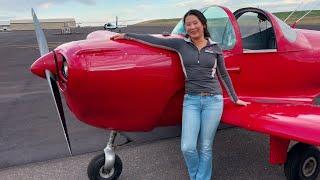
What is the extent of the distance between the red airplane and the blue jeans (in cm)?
31

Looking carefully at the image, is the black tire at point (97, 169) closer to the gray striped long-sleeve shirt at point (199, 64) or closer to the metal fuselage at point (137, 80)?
the metal fuselage at point (137, 80)

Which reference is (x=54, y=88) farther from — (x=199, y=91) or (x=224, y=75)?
(x=224, y=75)

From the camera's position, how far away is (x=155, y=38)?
11.9ft

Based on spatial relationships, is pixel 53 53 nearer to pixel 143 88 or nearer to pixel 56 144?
pixel 143 88

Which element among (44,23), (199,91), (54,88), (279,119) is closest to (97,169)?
(54,88)

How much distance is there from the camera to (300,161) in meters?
3.93

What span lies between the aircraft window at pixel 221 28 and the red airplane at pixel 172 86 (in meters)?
0.01

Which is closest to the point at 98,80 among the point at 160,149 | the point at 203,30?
the point at 203,30

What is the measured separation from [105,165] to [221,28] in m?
1.86

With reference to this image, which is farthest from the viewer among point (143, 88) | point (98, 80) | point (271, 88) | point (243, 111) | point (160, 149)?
point (160, 149)

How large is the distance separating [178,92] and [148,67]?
414mm

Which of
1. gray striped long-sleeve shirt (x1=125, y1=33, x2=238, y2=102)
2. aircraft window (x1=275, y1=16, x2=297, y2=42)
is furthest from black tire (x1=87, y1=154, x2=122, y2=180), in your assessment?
aircraft window (x1=275, y1=16, x2=297, y2=42)

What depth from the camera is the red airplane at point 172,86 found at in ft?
11.1

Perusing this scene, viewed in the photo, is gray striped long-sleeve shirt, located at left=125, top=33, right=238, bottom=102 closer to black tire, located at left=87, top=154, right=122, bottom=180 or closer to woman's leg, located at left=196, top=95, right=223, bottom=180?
woman's leg, located at left=196, top=95, right=223, bottom=180
